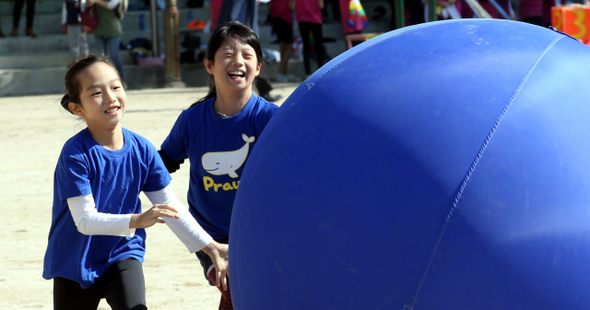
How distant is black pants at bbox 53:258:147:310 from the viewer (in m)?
3.39

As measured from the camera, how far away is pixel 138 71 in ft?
52.3

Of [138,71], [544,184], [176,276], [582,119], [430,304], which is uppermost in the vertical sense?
[582,119]

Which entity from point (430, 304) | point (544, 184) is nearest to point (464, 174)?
point (544, 184)

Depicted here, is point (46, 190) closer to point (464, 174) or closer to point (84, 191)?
point (84, 191)

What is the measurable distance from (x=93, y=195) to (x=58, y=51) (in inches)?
574

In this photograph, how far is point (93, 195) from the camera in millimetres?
3348

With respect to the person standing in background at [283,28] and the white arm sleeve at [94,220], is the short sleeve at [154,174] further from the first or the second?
the person standing in background at [283,28]

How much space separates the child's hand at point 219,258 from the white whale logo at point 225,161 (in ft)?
1.13

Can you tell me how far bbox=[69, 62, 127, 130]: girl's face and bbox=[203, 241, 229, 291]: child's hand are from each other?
2.15 feet

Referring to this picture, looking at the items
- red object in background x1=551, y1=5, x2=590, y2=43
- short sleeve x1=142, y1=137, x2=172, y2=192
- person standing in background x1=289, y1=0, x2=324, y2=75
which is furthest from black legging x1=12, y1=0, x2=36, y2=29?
short sleeve x1=142, y1=137, x2=172, y2=192

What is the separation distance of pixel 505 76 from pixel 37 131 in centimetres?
891

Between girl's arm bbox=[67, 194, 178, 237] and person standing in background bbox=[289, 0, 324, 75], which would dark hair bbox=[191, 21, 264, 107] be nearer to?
girl's arm bbox=[67, 194, 178, 237]

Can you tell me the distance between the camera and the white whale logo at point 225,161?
12.2 feet

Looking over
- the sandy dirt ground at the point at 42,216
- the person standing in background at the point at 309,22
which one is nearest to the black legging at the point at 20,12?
the sandy dirt ground at the point at 42,216
